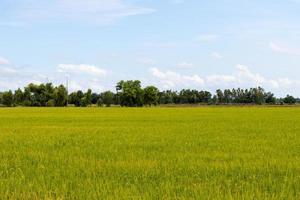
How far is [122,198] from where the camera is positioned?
7.45 metres

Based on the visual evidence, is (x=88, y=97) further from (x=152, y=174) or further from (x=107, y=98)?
(x=152, y=174)

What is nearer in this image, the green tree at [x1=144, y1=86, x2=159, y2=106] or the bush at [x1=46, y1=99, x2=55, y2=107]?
the bush at [x1=46, y1=99, x2=55, y2=107]

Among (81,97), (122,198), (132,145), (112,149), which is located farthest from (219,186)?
(81,97)

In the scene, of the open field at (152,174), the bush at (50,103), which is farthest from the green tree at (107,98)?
the open field at (152,174)

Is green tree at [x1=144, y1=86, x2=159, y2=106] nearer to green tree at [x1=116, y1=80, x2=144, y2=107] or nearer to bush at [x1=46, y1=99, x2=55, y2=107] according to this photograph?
green tree at [x1=116, y1=80, x2=144, y2=107]

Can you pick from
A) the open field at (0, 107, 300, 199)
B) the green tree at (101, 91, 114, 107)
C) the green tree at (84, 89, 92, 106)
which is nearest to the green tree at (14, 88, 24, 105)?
the green tree at (84, 89, 92, 106)

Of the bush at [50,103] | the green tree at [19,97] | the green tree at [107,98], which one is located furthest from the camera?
the green tree at [107,98]

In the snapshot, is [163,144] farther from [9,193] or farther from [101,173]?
[9,193]

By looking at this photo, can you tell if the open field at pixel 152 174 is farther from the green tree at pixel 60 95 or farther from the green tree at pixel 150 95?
the green tree at pixel 150 95

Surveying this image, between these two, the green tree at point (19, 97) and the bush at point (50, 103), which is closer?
the bush at point (50, 103)

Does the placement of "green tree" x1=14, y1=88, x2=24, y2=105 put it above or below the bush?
above

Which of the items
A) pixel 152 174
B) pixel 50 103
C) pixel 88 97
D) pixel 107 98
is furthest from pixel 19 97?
pixel 152 174

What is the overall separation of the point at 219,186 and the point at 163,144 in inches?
332

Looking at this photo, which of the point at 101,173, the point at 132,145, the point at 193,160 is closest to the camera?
the point at 101,173
